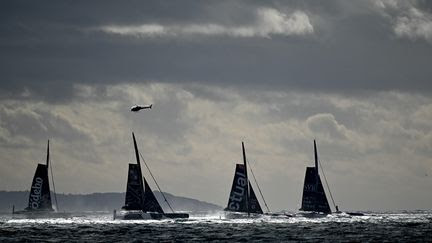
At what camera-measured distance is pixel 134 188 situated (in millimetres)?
150250

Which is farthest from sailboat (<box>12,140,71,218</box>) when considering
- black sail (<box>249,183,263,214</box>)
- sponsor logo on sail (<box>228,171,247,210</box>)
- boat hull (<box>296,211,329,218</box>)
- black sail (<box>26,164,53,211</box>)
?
boat hull (<box>296,211,329,218</box>)

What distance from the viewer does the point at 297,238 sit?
102 meters

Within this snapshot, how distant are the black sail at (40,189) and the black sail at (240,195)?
1626 inches

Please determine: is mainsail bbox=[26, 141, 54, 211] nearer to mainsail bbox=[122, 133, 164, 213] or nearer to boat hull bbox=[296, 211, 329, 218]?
mainsail bbox=[122, 133, 164, 213]

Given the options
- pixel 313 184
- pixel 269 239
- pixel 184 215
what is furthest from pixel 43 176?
pixel 269 239

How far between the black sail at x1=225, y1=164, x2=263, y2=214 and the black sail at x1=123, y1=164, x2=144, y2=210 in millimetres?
22318

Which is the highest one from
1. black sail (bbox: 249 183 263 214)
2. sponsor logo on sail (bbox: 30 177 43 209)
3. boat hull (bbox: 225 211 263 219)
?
sponsor logo on sail (bbox: 30 177 43 209)

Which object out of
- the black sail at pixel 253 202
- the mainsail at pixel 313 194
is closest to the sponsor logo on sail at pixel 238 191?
the black sail at pixel 253 202

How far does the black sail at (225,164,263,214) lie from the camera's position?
16562 centimetres

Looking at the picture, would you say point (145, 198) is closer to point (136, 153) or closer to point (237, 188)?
point (136, 153)

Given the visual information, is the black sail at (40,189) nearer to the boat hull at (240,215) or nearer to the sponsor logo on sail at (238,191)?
the boat hull at (240,215)

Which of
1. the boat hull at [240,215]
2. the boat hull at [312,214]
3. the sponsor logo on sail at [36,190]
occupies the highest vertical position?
the sponsor logo on sail at [36,190]

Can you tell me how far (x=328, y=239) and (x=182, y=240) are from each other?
55.2ft

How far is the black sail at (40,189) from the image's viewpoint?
18175 cm
